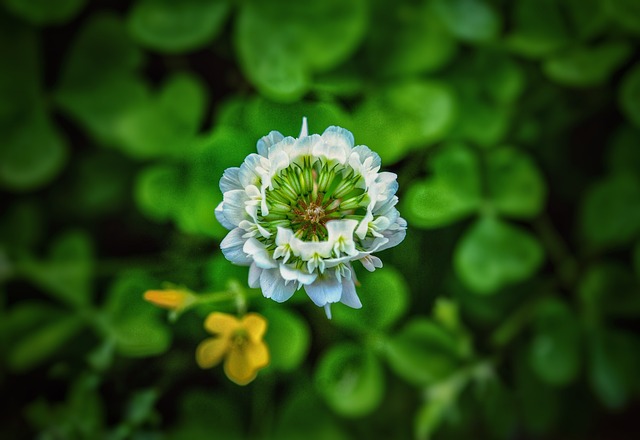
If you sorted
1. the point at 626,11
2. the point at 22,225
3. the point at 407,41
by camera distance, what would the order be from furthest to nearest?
the point at 22,225 → the point at 407,41 → the point at 626,11

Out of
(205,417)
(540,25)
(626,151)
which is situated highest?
(540,25)

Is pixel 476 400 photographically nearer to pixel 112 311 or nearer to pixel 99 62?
pixel 112 311

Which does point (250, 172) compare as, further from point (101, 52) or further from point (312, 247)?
point (101, 52)

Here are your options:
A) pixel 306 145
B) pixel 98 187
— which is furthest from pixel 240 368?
pixel 98 187

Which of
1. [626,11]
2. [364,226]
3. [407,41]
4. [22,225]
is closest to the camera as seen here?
[364,226]

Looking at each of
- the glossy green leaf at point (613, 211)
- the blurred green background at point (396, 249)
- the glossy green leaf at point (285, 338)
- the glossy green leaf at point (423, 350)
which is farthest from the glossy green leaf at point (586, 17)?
the glossy green leaf at point (285, 338)
